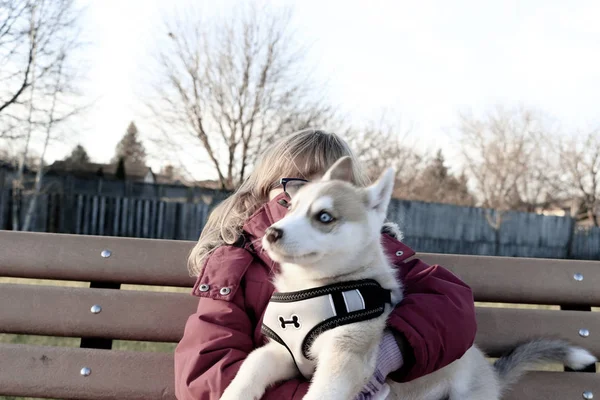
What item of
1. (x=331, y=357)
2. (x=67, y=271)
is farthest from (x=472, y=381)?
(x=67, y=271)

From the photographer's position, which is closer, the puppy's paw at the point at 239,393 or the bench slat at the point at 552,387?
the puppy's paw at the point at 239,393

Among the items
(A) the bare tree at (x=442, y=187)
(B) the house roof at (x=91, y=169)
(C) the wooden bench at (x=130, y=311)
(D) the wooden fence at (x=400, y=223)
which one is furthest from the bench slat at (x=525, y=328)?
(A) the bare tree at (x=442, y=187)

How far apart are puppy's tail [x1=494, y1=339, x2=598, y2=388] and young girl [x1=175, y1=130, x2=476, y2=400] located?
1.42 feet

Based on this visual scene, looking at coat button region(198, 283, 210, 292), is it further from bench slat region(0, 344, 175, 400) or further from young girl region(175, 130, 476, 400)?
bench slat region(0, 344, 175, 400)

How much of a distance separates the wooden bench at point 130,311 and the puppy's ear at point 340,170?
2.40ft

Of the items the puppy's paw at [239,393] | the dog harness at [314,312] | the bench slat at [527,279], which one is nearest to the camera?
the puppy's paw at [239,393]

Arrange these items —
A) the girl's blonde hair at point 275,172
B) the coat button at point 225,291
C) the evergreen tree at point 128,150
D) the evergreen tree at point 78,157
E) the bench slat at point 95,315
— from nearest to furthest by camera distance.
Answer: the coat button at point 225,291
the bench slat at point 95,315
the girl's blonde hair at point 275,172
the evergreen tree at point 78,157
the evergreen tree at point 128,150

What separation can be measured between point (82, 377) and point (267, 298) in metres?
0.97

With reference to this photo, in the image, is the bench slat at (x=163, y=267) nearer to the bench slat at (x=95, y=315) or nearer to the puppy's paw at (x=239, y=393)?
the bench slat at (x=95, y=315)

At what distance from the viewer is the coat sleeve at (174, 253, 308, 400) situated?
88.3 inches

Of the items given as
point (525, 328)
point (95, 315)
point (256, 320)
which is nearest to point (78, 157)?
point (95, 315)

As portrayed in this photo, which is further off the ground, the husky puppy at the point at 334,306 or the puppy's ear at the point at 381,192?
the puppy's ear at the point at 381,192

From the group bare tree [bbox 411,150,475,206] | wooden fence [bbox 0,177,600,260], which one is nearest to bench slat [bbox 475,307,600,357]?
wooden fence [bbox 0,177,600,260]

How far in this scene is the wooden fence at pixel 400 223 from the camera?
17.1 metres
